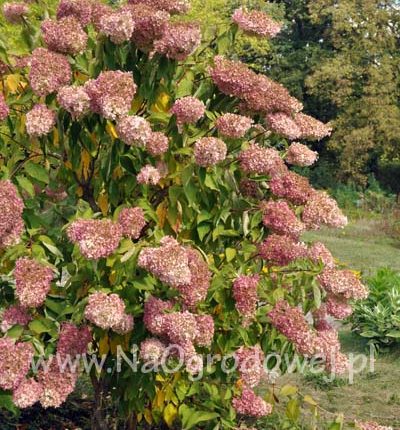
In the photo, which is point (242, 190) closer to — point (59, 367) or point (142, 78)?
point (142, 78)

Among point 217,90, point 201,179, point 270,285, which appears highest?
point 217,90

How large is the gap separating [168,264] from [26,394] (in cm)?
81

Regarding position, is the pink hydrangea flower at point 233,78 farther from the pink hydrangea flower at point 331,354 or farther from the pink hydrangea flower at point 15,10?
the pink hydrangea flower at point 331,354

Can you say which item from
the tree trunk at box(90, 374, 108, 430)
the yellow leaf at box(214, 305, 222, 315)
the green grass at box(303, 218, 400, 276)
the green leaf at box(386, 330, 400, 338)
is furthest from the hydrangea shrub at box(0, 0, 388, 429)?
the green grass at box(303, 218, 400, 276)

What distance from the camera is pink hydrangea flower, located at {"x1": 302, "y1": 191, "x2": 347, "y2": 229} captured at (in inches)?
128

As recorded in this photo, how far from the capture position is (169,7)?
3361mm

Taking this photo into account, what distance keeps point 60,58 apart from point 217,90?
78 centimetres

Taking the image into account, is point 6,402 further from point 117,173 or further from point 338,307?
point 338,307

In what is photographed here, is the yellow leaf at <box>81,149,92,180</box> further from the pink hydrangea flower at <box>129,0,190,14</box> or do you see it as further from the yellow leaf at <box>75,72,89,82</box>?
the pink hydrangea flower at <box>129,0,190,14</box>

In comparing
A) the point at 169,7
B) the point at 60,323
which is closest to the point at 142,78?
the point at 169,7

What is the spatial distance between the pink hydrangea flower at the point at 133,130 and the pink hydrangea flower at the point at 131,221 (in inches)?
11.1

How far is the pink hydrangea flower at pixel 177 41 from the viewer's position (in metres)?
3.11

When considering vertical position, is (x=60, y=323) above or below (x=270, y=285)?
below

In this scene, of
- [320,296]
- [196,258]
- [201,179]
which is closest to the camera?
[196,258]
